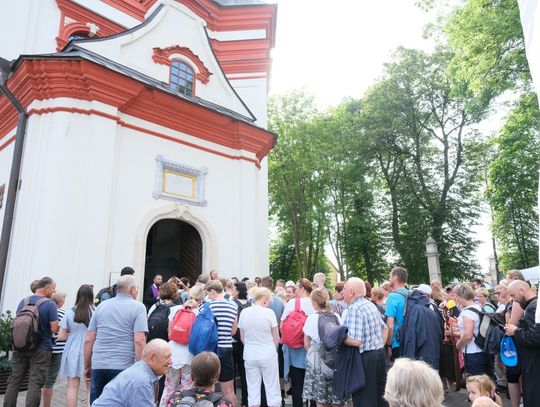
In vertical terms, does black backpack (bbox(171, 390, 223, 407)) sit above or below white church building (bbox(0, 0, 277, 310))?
below

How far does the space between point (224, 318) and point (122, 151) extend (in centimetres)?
653

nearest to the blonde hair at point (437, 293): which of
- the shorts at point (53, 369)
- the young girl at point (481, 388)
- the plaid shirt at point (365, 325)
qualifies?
the plaid shirt at point (365, 325)

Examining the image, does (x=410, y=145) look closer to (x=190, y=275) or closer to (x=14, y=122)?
(x=190, y=275)

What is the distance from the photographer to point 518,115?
652 inches

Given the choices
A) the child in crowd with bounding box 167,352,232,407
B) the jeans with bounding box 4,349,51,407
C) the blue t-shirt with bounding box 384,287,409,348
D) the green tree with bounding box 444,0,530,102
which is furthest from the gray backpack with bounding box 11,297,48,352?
the green tree with bounding box 444,0,530,102

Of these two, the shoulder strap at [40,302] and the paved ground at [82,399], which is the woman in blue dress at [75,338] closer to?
the shoulder strap at [40,302]

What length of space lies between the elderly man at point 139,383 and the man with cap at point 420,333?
11.3 ft

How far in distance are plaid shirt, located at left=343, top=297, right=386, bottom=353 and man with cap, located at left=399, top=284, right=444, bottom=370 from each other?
108 cm

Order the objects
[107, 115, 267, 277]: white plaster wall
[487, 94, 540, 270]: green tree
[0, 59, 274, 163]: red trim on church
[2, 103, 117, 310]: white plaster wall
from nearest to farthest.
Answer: [2, 103, 117, 310]: white plaster wall < [0, 59, 274, 163]: red trim on church < [107, 115, 267, 277]: white plaster wall < [487, 94, 540, 270]: green tree

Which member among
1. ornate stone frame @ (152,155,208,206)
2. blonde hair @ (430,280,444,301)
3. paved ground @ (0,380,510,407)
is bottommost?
paved ground @ (0,380,510,407)

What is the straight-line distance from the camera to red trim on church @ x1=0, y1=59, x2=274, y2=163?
9672 millimetres

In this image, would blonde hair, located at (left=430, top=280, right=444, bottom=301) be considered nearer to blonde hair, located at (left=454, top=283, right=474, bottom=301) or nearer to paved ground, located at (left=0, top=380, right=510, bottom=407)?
paved ground, located at (left=0, top=380, right=510, bottom=407)

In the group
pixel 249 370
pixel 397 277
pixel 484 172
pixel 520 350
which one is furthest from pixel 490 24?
pixel 484 172

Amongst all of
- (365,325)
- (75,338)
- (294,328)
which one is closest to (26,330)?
(75,338)
